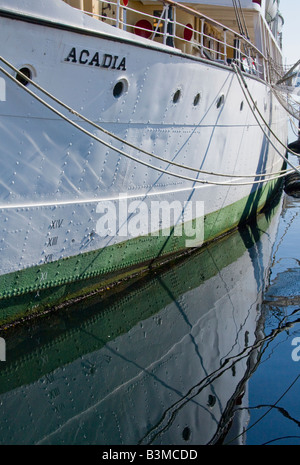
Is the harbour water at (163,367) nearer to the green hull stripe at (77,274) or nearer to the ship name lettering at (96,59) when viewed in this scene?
the green hull stripe at (77,274)

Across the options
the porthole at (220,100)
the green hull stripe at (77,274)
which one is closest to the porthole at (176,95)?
the porthole at (220,100)

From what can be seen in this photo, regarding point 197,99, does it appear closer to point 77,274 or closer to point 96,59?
point 96,59

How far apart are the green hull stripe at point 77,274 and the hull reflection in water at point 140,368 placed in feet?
0.86

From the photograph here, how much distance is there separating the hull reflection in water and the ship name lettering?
3.32 meters

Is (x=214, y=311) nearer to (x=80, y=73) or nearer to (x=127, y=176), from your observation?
(x=127, y=176)

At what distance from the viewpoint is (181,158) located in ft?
30.8

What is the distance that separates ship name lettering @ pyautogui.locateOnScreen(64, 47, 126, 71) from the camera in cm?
673

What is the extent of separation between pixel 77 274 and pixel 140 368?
6.04ft

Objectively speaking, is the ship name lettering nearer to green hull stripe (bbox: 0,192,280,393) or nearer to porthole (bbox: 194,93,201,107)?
porthole (bbox: 194,93,201,107)

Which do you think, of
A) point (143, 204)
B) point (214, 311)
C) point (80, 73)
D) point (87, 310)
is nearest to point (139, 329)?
point (87, 310)

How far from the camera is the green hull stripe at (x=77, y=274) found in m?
6.99
